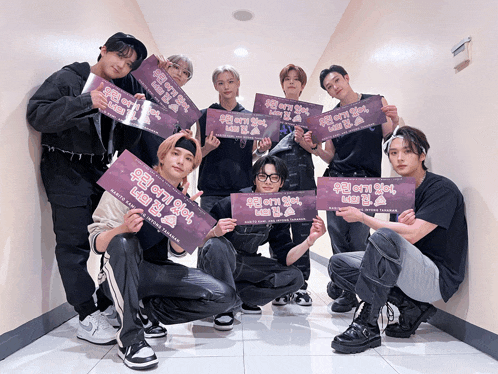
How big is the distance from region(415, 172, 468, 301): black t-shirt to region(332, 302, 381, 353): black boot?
0.38 m

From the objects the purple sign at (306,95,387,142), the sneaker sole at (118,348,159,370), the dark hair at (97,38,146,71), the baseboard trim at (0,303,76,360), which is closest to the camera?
the sneaker sole at (118,348,159,370)

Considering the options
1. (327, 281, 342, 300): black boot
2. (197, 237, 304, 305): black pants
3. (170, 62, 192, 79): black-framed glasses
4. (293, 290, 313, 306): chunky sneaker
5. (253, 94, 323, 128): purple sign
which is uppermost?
(170, 62, 192, 79): black-framed glasses

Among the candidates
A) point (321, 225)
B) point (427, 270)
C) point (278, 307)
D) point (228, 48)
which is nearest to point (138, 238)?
point (321, 225)

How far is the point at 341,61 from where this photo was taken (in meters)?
3.92

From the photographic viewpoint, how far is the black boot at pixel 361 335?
5.06 ft

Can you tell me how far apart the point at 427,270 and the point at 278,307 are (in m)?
1.02

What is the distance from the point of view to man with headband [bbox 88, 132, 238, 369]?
139cm

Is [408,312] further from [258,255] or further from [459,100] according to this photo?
[459,100]

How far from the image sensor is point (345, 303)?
2211 mm

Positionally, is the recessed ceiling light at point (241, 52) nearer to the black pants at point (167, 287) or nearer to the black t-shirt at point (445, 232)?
the black t-shirt at point (445, 232)

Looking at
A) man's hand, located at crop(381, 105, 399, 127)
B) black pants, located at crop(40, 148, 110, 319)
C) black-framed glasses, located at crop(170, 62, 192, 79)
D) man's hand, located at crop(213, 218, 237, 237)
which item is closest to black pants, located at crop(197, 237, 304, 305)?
man's hand, located at crop(213, 218, 237, 237)

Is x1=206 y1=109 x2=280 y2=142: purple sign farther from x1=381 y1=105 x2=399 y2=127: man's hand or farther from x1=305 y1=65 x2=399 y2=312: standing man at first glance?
x1=381 y1=105 x2=399 y2=127: man's hand

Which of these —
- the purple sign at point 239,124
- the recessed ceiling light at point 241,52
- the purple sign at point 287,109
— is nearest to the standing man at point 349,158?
the purple sign at point 287,109

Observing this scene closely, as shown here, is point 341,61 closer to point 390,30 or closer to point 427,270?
point 390,30
